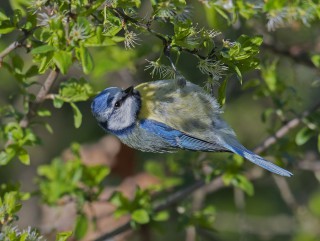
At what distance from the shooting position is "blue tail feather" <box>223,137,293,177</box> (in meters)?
3.78

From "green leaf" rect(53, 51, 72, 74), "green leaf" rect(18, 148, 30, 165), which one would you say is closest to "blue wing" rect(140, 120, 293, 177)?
"green leaf" rect(18, 148, 30, 165)

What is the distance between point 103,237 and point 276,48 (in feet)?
6.00

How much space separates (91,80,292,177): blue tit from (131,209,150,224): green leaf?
38cm

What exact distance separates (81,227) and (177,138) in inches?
33.0

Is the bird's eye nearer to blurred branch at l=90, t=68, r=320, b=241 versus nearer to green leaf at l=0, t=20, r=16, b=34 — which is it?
blurred branch at l=90, t=68, r=320, b=241

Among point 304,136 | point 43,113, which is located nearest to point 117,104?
point 43,113

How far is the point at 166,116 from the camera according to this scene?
427cm

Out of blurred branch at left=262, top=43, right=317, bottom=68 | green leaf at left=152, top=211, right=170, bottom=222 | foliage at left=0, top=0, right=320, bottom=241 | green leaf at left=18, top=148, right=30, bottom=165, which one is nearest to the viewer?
foliage at left=0, top=0, right=320, bottom=241

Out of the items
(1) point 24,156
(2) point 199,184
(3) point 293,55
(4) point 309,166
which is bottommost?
(4) point 309,166

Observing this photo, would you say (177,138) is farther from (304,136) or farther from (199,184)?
(304,136)

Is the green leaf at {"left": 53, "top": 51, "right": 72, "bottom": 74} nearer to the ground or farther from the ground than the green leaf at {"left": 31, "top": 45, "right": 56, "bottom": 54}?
nearer to the ground

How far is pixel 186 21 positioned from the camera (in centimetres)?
304

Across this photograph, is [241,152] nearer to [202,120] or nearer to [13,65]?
[202,120]

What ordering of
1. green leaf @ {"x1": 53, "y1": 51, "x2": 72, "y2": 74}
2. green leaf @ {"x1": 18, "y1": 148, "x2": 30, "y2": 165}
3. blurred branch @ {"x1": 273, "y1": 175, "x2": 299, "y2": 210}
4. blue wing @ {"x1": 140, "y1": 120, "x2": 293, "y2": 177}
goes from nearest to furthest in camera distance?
green leaf @ {"x1": 53, "y1": 51, "x2": 72, "y2": 74} < green leaf @ {"x1": 18, "y1": 148, "x2": 30, "y2": 165} < blue wing @ {"x1": 140, "y1": 120, "x2": 293, "y2": 177} < blurred branch @ {"x1": 273, "y1": 175, "x2": 299, "y2": 210}
